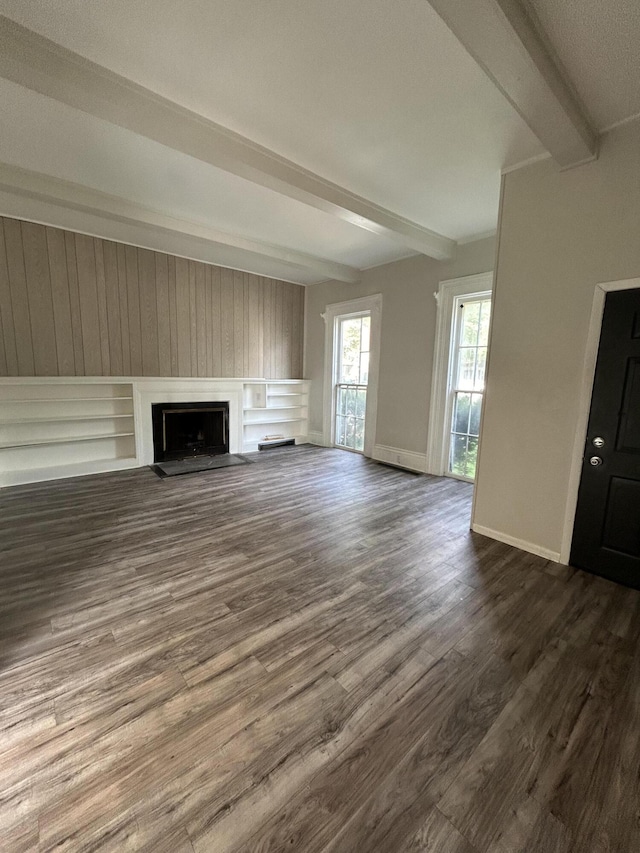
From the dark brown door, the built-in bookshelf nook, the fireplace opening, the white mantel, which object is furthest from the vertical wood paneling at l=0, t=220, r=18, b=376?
the dark brown door

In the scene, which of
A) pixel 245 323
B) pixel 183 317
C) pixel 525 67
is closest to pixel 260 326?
pixel 245 323

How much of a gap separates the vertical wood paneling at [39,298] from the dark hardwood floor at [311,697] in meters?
2.22

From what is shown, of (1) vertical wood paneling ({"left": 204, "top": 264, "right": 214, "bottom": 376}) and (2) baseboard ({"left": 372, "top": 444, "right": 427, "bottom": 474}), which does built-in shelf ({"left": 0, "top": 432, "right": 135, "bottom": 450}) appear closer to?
(1) vertical wood paneling ({"left": 204, "top": 264, "right": 214, "bottom": 376})

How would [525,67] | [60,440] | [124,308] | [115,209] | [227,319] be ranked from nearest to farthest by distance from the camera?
[525,67] → [115,209] → [60,440] → [124,308] → [227,319]

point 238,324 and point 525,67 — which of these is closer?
point 525,67

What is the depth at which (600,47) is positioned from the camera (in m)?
1.75

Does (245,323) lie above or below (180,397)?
above

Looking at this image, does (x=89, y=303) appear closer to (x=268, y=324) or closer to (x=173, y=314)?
(x=173, y=314)

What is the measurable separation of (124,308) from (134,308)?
12 centimetres

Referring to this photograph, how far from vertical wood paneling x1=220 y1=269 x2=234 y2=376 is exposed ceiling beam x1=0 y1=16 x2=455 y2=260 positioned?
271cm

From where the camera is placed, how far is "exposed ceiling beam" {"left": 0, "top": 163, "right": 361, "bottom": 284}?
299 centimetres

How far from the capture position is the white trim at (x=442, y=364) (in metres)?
4.30

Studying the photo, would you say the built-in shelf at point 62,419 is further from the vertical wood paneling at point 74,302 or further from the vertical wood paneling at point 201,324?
the vertical wood paneling at point 201,324

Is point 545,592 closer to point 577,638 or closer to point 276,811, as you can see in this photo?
point 577,638
